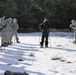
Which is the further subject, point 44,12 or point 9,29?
point 44,12

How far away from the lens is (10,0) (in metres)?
33.9

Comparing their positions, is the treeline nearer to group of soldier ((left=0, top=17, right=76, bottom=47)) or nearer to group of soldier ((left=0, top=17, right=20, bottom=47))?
group of soldier ((left=0, top=17, right=20, bottom=47))

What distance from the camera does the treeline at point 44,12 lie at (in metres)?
35.3

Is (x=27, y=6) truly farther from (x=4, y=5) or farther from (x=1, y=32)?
(x=1, y=32)

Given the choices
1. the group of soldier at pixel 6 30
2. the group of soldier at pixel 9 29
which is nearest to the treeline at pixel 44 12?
the group of soldier at pixel 6 30

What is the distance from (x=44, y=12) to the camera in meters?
36.9

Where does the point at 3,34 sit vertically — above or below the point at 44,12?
below

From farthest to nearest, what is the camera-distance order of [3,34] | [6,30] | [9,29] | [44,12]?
[44,12], [9,29], [6,30], [3,34]

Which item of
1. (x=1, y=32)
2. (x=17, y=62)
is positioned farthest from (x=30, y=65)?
(x=1, y=32)

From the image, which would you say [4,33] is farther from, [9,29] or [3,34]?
[9,29]

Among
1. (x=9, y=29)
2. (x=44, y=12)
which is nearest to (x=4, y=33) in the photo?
(x=9, y=29)

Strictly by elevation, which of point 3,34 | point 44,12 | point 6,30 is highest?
point 44,12

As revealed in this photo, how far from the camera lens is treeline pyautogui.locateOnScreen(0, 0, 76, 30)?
116 ft

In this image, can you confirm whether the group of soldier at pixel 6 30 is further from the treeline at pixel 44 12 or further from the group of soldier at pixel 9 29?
the treeline at pixel 44 12
